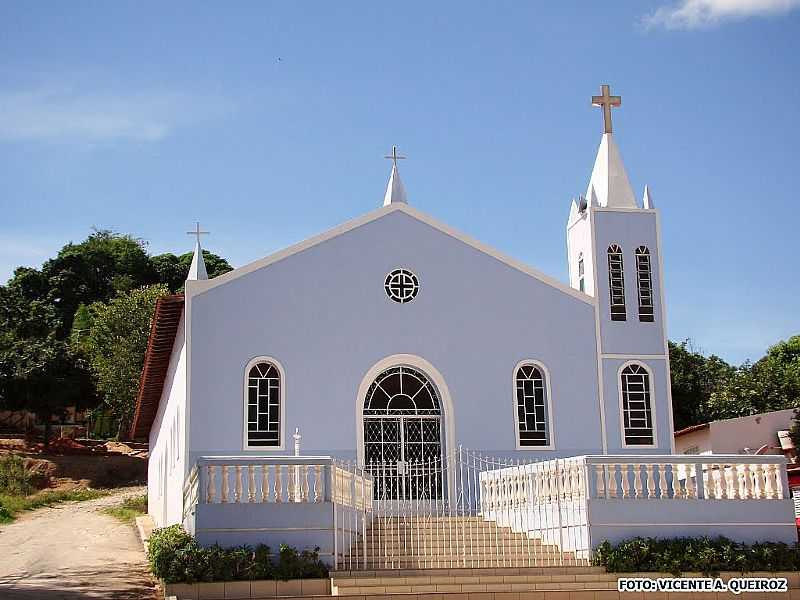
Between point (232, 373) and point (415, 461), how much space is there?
426cm

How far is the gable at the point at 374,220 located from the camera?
73.9ft

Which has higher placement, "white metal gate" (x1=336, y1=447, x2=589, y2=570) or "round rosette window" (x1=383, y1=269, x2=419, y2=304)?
"round rosette window" (x1=383, y1=269, x2=419, y2=304)

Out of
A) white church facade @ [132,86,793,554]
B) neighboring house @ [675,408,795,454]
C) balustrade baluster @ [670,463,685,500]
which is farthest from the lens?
neighboring house @ [675,408,795,454]

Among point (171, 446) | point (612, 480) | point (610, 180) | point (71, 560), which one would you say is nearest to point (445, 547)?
point (612, 480)

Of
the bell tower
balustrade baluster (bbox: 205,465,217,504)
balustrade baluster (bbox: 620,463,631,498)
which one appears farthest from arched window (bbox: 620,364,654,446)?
balustrade baluster (bbox: 205,465,217,504)

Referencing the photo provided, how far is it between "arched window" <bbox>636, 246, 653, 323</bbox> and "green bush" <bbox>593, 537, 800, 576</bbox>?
24.4ft

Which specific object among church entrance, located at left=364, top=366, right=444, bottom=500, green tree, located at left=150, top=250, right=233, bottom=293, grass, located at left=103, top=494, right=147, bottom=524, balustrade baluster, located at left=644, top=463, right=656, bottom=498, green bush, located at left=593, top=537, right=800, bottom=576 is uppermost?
green tree, located at left=150, top=250, right=233, bottom=293

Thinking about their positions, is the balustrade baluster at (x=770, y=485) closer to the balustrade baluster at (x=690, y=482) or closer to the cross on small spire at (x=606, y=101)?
the balustrade baluster at (x=690, y=482)

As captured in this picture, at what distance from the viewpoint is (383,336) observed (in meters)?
23.1

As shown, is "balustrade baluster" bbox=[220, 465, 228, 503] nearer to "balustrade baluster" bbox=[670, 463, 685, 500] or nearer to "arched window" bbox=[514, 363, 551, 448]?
"balustrade baluster" bbox=[670, 463, 685, 500]

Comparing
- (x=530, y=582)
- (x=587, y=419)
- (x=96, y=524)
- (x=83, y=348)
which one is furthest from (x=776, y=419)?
(x=83, y=348)

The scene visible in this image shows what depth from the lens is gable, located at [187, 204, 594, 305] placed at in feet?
73.9

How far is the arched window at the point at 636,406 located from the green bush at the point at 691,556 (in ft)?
18.8

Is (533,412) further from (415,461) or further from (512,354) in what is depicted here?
(415,461)
